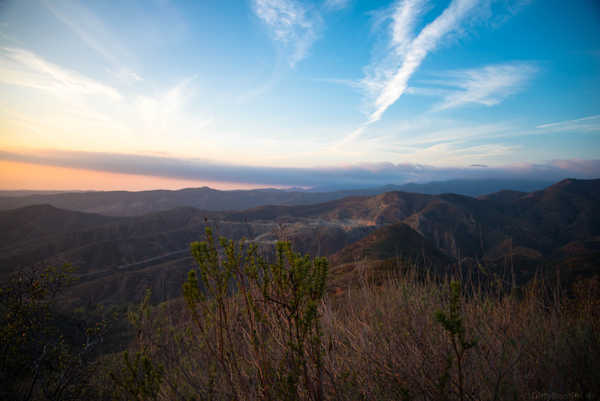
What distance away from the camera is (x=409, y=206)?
227 ft

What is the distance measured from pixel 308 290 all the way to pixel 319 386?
1.95 ft

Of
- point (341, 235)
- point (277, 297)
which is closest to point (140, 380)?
point (277, 297)

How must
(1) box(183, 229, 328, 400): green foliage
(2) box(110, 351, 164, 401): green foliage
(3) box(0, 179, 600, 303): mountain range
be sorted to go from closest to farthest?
(1) box(183, 229, 328, 400): green foliage, (2) box(110, 351, 164, 401): green foliage, (3) box(0, 179, 600, 303): mountain range

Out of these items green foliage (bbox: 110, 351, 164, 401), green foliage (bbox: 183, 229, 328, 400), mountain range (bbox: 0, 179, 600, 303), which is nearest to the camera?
green foliage (bbox: 183, 229, 328, 400)

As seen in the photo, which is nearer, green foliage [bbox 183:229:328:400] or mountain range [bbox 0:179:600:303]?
green foliage [bbox 183:229:328:400]

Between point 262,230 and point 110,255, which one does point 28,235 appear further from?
point 262,230

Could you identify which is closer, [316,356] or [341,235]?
[316,356]

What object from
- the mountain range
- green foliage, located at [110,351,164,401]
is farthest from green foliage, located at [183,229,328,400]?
the mountain range

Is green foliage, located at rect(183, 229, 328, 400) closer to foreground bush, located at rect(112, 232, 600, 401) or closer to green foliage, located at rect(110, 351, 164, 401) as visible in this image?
foreground bush, located at rect(112, 232, 600, 401)

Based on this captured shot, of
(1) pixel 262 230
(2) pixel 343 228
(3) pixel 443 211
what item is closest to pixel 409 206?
(3) pixel 443 211

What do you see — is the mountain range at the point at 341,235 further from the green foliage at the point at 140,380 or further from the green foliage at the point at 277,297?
the green foliage at the point at 140,380

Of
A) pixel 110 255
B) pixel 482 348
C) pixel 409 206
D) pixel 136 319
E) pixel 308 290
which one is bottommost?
pixel 110 255

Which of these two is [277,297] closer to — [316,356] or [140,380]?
[316,356]

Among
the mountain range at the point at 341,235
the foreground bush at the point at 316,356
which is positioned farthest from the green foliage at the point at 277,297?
the mountain range at the point at 341,235
